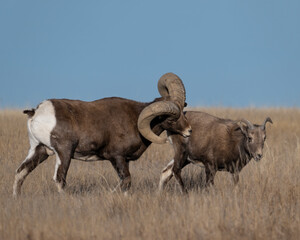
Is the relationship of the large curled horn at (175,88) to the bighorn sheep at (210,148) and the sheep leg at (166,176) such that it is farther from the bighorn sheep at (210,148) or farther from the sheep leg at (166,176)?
the sheep leg at (166,176)

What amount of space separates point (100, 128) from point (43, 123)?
1.05m

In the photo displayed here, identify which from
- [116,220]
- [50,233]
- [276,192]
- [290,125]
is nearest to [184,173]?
[276,192]

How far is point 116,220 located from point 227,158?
4.01 metres

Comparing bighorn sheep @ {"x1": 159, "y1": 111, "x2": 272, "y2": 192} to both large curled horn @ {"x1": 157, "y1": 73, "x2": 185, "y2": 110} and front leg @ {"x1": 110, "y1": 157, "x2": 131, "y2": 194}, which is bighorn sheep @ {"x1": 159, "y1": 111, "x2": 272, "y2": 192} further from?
front leg @ {"x1": 110, "y1": 157, "x2": 131, "y2": 194}

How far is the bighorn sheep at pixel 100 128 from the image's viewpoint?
8.70m

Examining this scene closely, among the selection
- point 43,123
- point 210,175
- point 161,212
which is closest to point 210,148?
point 210,175

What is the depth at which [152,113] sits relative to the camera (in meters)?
9.17

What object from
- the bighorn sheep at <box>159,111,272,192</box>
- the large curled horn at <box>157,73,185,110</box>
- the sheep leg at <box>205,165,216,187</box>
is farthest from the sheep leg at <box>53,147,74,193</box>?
the sheep leg at <box>205,165,216,187</box>

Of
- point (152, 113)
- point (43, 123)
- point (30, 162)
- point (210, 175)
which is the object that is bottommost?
point (210, 175)

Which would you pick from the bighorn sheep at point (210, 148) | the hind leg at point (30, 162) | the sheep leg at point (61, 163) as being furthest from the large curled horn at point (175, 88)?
the hind leg at point (30, 162)

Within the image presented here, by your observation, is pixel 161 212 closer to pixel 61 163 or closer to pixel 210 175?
pixel 61 163

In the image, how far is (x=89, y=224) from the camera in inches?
262

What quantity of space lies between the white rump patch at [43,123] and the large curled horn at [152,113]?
1.62 meters

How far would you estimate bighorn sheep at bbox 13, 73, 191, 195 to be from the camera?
28.5 feet
